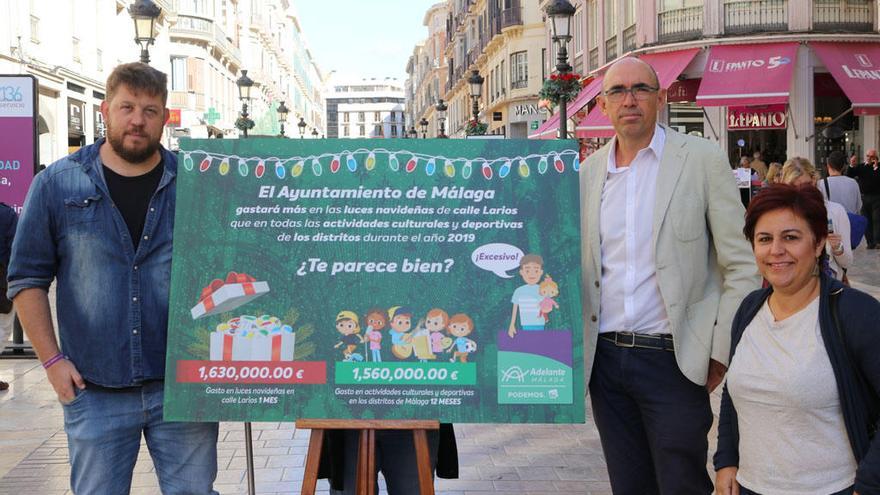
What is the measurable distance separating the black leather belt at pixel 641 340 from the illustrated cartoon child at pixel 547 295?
392 millimetres

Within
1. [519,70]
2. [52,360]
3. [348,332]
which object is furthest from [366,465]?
[519,70]

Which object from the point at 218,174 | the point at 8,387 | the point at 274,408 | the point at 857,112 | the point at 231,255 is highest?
the point at 857,112

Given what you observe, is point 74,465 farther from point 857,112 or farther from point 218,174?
point 857,112

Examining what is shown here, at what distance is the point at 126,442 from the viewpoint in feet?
11.0

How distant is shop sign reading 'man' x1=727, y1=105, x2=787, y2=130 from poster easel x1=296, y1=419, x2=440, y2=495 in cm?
1892

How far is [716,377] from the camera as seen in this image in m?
3.43

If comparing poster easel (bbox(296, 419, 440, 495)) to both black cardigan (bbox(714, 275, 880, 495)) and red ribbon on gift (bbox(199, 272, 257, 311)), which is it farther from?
black cardigan (bbox(714, 275, 880, 495))

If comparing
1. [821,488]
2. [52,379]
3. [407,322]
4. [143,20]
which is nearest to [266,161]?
[407,322]

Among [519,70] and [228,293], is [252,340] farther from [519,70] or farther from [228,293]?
[519,70]

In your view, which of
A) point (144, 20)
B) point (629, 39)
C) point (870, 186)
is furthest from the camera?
point (629, 39)

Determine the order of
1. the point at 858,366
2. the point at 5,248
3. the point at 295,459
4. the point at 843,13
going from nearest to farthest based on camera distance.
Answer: the point at 858,366, the point at 295,459, the point at 5,248, the point at 843,13

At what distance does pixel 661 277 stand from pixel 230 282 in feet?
5.23

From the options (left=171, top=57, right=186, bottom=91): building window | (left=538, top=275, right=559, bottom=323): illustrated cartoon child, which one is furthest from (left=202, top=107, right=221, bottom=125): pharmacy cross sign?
(left=538, top=275, right=559, bottom=323): illustrated cartoon child

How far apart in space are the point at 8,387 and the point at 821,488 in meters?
7.47
